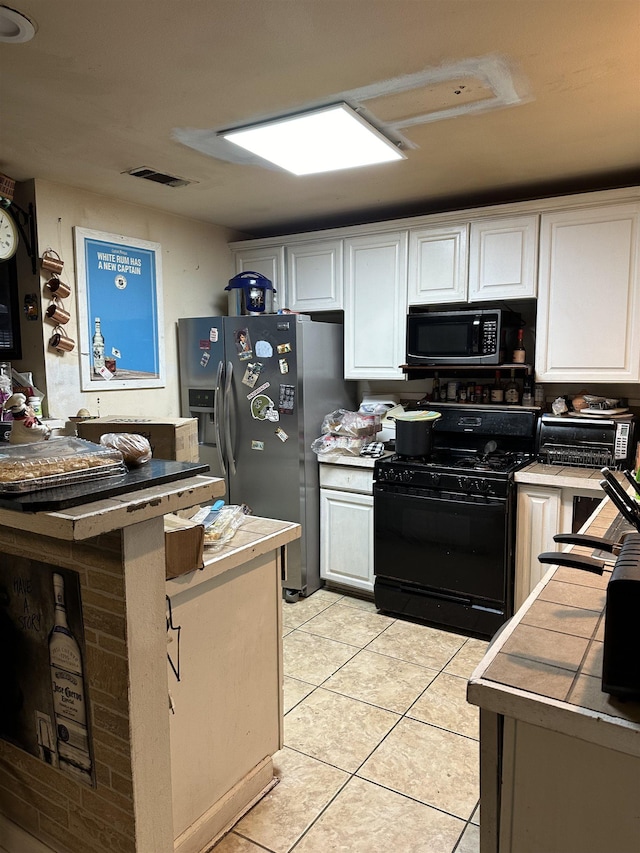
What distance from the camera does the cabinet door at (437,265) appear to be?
329 cm

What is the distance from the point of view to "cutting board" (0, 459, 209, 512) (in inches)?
42.4

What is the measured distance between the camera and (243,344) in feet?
11.7

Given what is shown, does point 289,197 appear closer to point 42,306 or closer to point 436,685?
point 42,306

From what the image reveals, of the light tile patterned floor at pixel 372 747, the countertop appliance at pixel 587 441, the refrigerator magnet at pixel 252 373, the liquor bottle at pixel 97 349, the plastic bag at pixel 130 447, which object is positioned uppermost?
the liquor bottle at pixel 97 349

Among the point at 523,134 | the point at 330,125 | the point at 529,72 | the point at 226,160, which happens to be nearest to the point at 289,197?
the point at 226,160

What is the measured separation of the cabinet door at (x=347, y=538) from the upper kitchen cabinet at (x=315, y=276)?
1256mm

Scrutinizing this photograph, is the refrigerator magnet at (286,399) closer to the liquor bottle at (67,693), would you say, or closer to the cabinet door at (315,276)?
the cabinet door at (315,276)

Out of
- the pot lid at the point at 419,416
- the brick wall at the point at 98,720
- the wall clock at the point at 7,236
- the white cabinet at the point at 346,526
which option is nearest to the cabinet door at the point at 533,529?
the pot lid at the point at 419,416

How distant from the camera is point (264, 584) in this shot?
1922 millimetres

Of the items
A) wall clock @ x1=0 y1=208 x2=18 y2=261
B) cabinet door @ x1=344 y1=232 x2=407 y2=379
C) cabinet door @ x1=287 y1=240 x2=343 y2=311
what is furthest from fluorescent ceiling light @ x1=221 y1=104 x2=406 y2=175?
wall clock @ x1=0 y1=208 x2=18 y2=261

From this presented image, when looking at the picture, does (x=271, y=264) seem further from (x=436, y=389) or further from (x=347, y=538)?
(x=347, y=538)

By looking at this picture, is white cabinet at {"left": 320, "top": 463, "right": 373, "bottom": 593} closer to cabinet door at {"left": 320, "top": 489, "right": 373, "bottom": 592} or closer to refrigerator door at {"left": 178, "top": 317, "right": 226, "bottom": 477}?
cabinet door at {"left": 320, "top": 489, "right": 373, "bottom": 592}

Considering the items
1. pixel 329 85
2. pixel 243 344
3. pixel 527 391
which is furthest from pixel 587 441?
pixel 329 85

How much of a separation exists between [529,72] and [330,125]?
748 mm
